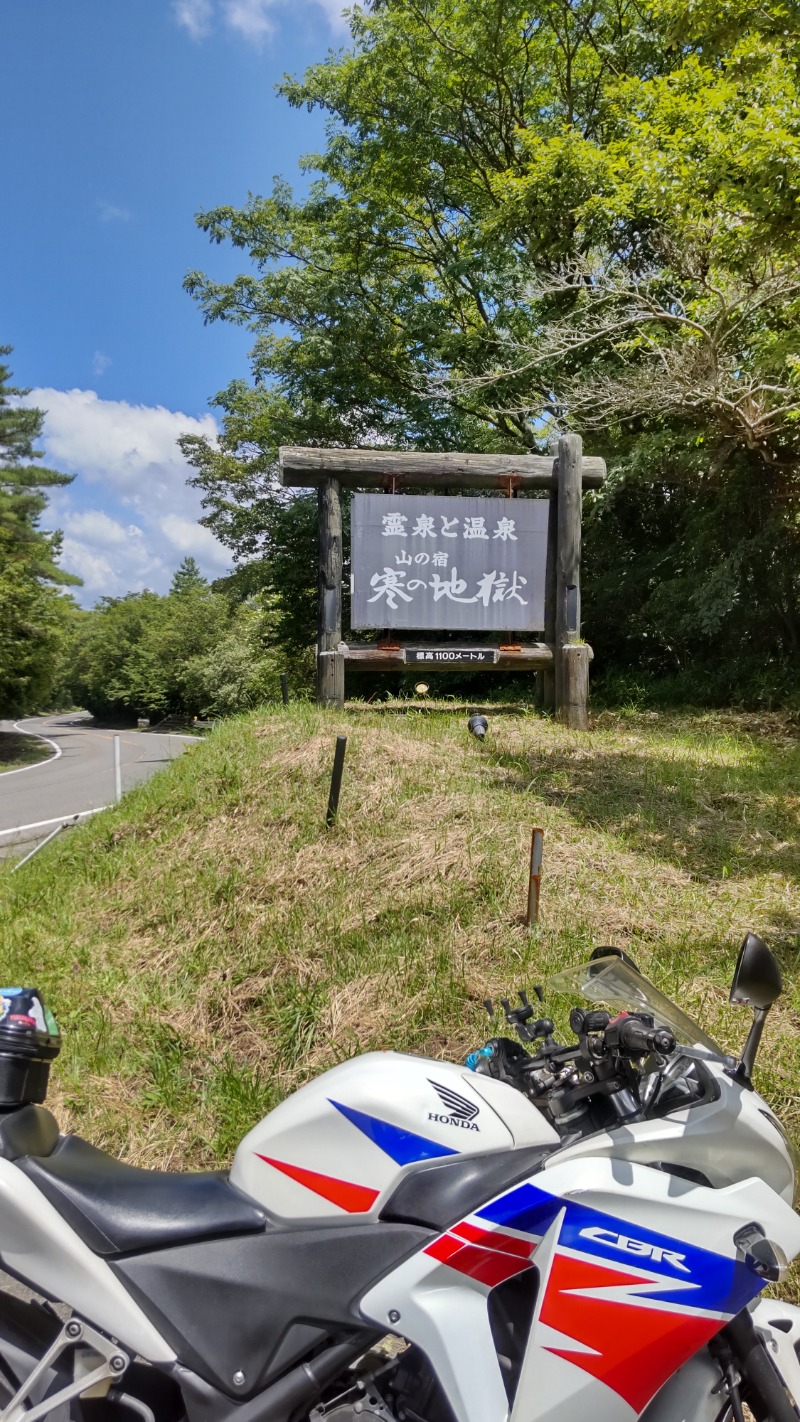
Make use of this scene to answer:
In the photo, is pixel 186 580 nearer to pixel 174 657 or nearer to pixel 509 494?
pixel 174 657

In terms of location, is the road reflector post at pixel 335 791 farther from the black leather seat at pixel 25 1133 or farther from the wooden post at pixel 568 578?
the wooden post at pixel 568 578

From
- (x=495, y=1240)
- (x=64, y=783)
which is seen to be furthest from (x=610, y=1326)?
(x=64, y=783)

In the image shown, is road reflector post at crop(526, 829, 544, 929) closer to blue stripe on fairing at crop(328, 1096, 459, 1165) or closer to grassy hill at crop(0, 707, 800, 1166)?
grassy hill at crop(0, 707, 800, 1166)

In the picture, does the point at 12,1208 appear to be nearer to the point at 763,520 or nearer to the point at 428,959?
the point at 428,959

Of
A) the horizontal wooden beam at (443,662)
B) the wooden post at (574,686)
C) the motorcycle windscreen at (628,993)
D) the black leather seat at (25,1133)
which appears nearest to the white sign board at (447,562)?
the horizontal wooden beam at (443,662)

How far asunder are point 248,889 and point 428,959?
3.49 ft

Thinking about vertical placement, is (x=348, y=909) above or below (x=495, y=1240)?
below

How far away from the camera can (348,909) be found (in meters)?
3.92

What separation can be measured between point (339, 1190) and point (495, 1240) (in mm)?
274

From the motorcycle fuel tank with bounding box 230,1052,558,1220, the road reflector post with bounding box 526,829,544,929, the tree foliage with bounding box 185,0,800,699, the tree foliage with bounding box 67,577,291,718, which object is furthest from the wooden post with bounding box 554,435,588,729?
the tree foliage with bounding box 67,577,291,718

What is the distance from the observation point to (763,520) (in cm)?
916

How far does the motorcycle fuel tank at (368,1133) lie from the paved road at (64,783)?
17.4ft

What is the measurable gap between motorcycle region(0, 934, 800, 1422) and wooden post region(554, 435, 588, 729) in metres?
5.96

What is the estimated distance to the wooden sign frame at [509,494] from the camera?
7145 mm
